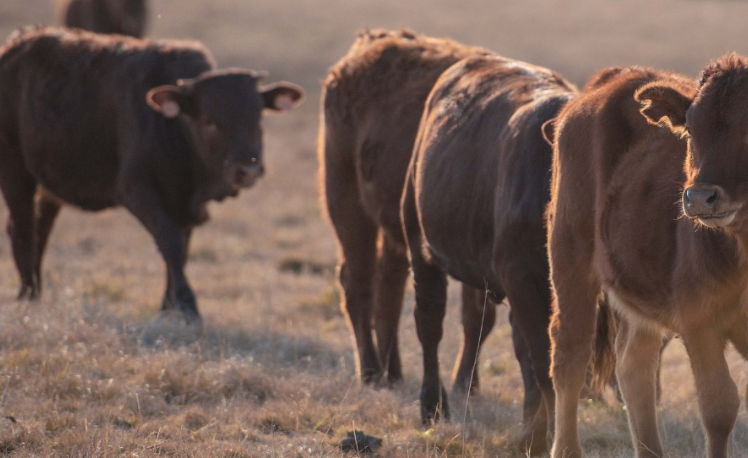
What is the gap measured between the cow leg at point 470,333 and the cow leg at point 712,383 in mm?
2814

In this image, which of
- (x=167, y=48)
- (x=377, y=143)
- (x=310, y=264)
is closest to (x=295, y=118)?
(x=310, y=264)

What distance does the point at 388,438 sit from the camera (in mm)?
5805

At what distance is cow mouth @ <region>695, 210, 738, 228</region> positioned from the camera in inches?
158

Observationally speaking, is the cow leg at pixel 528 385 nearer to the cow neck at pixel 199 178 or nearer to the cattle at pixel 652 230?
the cattle at pixel 652 230

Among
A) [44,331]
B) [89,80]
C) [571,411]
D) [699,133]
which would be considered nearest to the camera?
[699,133]

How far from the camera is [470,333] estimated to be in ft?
24.9

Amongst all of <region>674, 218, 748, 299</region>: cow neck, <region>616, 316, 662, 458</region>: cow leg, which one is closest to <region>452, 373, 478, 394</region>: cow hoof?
<region>616, 316, 662, 458</region>: cow leg

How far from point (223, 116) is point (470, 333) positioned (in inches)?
128

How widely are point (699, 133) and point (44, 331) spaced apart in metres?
Result: 4.77

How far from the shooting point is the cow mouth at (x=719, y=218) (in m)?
4.02

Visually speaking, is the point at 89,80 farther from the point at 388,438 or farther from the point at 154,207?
the point at 388,438

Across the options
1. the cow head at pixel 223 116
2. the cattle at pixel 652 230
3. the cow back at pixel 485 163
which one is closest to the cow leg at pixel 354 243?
the cow back at pixel 485 163

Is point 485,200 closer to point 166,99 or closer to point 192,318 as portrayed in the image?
point 192,318

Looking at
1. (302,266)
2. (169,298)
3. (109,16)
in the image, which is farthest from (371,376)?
(109,16)
